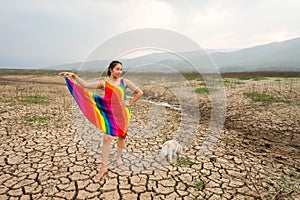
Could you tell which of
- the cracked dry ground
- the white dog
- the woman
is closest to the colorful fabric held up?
the woman

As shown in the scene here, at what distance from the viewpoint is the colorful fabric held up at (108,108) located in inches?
88.4

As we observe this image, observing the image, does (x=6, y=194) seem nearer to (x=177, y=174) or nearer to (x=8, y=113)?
(x=177, y=174)

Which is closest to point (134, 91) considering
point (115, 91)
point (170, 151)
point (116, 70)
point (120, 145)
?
point (115, 91)

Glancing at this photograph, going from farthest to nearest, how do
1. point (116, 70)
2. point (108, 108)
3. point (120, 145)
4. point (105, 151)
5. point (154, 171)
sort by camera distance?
point (154, 171)
point (120, 145)
point (105, 151)
point (108, 108)
point (116, 70)

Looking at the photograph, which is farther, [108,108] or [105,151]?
[105,151]

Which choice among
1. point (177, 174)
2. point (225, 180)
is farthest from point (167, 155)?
point (225, 180)

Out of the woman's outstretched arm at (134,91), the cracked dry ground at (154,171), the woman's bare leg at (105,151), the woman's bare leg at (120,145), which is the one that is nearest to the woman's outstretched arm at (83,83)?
the woman's outstretched arm at (134,91)

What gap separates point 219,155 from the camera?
3.32 metres

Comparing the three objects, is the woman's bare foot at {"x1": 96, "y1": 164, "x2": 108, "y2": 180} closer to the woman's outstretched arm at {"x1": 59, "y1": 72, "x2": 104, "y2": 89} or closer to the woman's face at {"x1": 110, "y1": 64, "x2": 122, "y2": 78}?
the woman's outstretched arm at {"x1": 59, "y1": 72, "x2": 104, "y2": 89}

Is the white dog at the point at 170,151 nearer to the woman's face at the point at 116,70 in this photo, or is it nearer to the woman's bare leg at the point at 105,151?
the woman's bare leg at the point at 105,151

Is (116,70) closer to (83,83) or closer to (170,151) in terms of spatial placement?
(83,83)

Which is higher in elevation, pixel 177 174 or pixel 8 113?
pixel 8 113

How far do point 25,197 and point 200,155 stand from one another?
2701mm

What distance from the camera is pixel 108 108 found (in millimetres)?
2312
